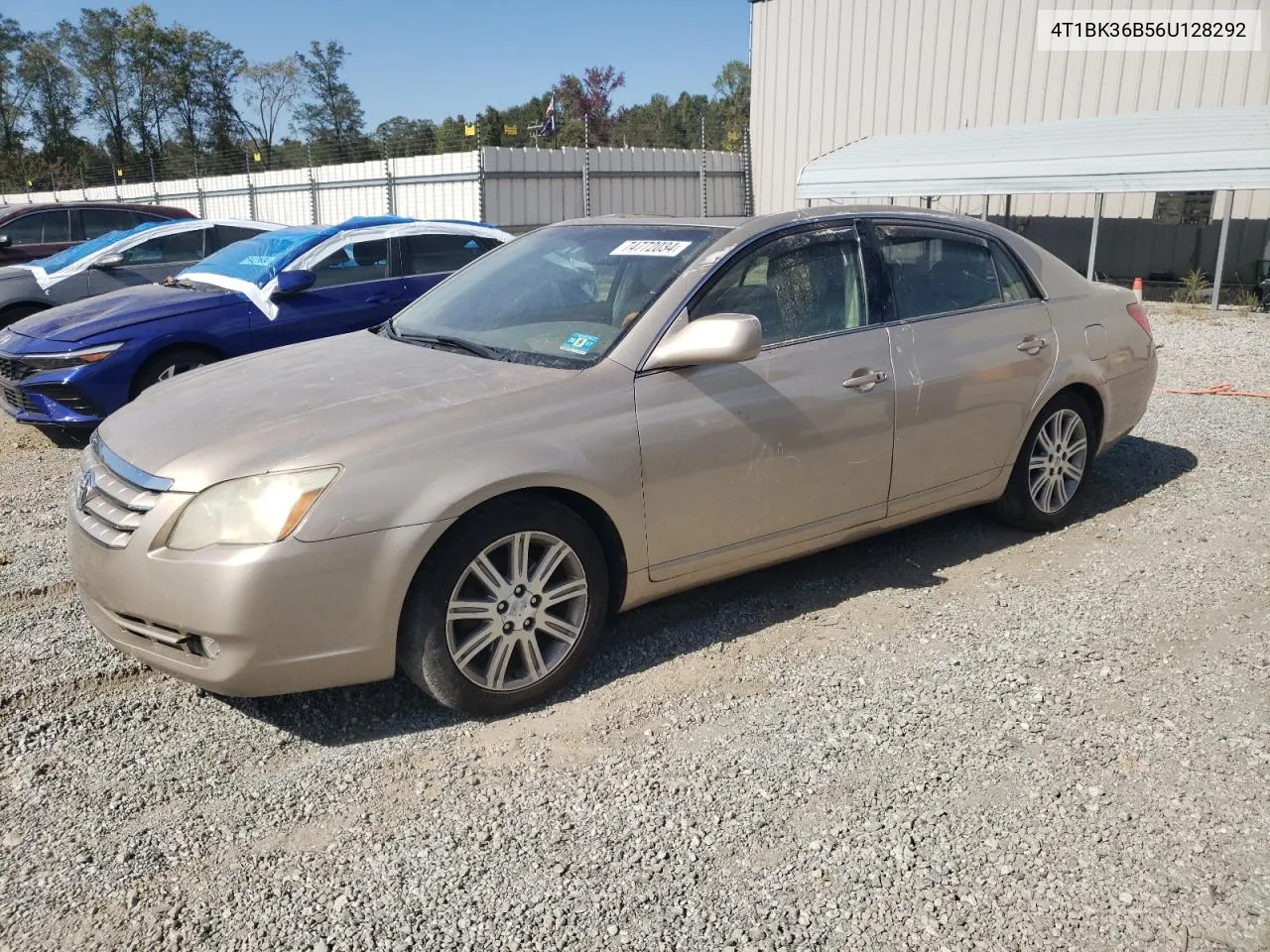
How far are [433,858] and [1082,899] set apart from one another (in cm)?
165

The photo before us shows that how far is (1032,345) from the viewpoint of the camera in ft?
15.9

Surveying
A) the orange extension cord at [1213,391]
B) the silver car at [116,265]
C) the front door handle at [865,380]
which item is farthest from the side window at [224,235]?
the orange extension cord at [1213,391]

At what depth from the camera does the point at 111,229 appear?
42.3 ft

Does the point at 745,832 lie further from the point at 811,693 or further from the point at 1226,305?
the point at 1226,305

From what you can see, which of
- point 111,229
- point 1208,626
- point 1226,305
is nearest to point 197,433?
point 1208,626

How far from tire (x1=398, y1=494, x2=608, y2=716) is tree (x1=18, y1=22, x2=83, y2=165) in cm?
7655

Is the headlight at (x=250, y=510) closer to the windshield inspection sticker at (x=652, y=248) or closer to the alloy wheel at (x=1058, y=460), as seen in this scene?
the windshield inspection sticker at (x=652, y=248)

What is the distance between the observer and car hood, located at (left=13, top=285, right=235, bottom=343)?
709 centimetres

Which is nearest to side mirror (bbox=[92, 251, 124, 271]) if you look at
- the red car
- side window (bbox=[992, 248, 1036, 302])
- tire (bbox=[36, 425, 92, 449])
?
tire (bbox=[36, 425, 92, 449])

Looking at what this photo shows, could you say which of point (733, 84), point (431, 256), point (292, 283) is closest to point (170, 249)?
point (431, 256)

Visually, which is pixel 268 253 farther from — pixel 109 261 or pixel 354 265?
pixel 109 261

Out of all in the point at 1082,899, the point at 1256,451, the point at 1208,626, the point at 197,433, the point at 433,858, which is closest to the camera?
the point at 1082,899

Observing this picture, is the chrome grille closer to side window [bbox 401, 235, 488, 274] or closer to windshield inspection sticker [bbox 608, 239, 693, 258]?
windshield inspection sticker [bbox 608, 239, 693, 258]

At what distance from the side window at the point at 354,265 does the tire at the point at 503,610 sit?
16.5 feet
